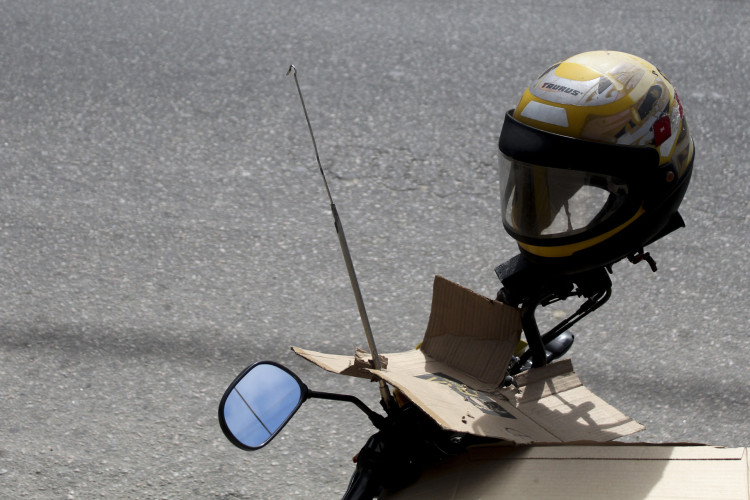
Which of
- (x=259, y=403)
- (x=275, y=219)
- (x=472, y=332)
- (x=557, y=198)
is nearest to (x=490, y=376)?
(x=472, y=332)

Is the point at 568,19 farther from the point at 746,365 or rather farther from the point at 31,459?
the point at 31,459

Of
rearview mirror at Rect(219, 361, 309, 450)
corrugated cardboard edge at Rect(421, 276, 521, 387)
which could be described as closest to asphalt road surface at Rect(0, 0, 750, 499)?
corrugated cardboard edge at Rect(421, 276, 521, 387)

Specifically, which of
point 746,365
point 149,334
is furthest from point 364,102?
point 746,365

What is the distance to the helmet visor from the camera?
76.2 inches

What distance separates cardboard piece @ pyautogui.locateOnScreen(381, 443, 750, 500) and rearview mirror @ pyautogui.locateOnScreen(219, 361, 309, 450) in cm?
34

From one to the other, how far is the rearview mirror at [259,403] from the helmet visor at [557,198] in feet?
2.23

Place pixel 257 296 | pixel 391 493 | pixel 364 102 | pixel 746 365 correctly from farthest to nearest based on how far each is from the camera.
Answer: pixel 364 102
pixel 257 296
pixel 746 365
pixel 391 493

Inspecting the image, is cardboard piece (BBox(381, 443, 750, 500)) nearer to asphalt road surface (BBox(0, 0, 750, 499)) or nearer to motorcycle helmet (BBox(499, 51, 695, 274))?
motorcycle helmet (BBox(499, 51, 695, 274))

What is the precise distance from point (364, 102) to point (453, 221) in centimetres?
138

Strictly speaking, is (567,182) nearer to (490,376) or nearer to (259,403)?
(490,376)

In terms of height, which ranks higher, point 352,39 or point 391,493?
point 352,39

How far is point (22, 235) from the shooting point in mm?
4539

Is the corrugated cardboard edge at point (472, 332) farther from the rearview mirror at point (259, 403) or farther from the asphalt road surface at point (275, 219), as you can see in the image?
the asphalt road surface at point (275, 219)

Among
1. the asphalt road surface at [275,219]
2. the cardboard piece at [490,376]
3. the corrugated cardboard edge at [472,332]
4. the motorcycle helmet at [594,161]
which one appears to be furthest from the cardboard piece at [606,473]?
the asphalt road surface at [275,219]
